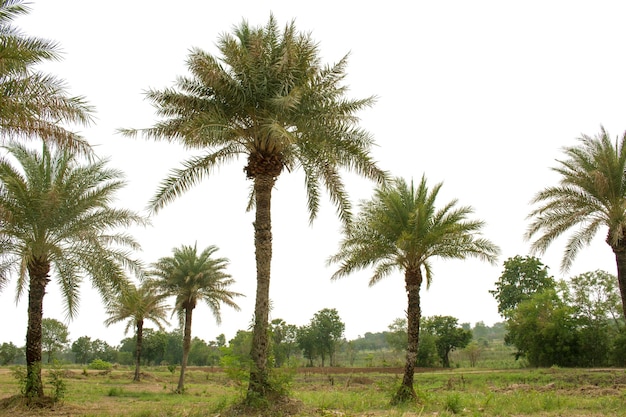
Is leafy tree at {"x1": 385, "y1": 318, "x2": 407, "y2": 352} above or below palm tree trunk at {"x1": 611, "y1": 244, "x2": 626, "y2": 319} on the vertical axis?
below

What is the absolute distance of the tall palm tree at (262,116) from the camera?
13.0 meters

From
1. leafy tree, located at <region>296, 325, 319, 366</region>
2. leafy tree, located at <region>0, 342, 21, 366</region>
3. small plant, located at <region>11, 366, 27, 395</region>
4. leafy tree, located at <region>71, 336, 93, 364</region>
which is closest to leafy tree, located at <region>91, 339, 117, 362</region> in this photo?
leafy tree, located at <region>71, 336, 93, 364</region>

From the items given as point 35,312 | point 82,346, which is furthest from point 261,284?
point 82,346

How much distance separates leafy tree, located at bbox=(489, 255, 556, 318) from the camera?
61.2 m

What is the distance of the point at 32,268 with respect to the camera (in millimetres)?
16438

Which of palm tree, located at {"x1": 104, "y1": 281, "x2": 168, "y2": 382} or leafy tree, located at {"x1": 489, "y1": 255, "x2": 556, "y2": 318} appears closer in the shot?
palm tree, located at {"x1": 104, "y1": 281, "x2": 168, "y2": 382}

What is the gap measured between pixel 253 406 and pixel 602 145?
54.0 feet

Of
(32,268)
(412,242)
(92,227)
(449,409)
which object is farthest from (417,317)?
(32,268)

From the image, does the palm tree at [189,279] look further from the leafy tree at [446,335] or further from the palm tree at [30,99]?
the leafy tree at [446,335]

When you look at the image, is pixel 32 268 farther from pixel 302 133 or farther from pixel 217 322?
pixel 217 322

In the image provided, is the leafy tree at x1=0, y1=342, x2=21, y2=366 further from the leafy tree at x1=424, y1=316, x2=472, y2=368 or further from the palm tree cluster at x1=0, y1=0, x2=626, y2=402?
the palm tree cluster at x1=0, y1=0, x2=626, y2=402

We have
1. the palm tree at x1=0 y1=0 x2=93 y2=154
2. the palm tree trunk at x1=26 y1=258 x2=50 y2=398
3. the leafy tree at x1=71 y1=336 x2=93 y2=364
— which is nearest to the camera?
the palm tree at x1=0 y1=0 x2=93 y2=154

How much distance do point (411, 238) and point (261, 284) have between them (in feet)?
23.5

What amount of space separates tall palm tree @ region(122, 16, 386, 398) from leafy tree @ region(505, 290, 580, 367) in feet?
115
